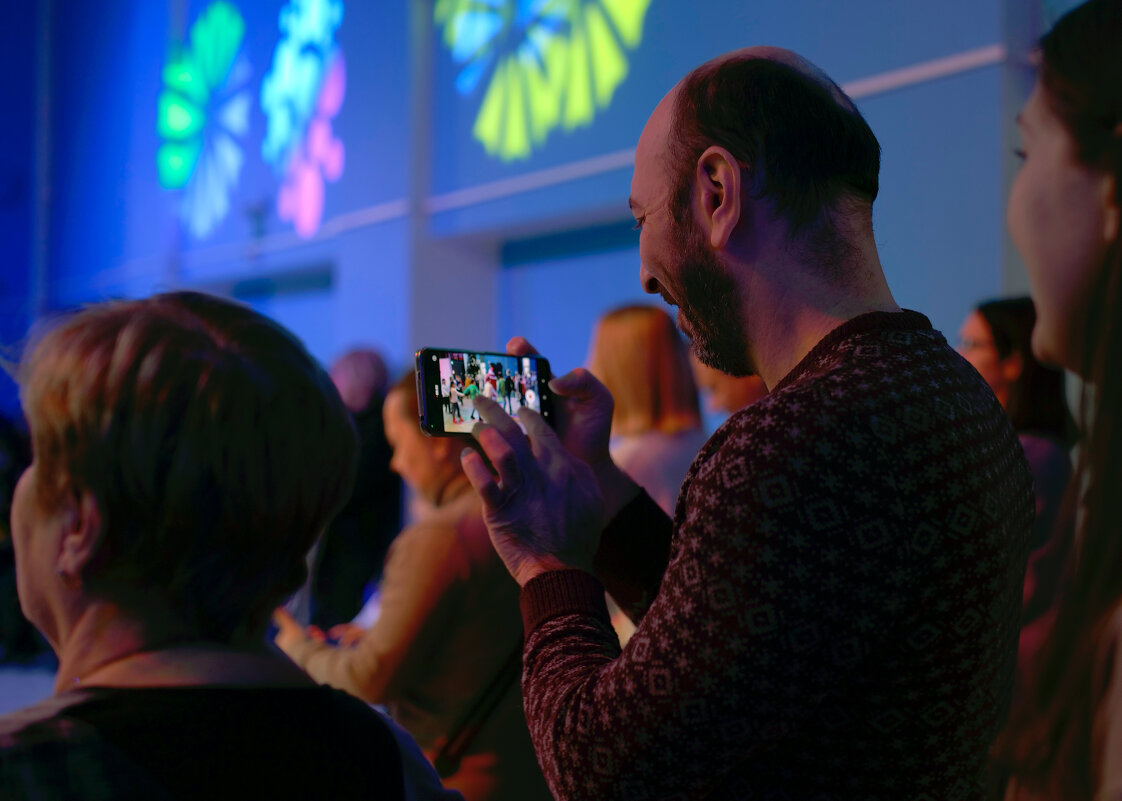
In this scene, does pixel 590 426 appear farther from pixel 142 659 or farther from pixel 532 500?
pixel 142 659

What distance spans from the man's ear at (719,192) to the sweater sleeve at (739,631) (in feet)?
0.84

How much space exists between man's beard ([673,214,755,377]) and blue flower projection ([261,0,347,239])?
497 cm

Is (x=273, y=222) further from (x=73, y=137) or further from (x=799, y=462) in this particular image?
(x=799, y=462)

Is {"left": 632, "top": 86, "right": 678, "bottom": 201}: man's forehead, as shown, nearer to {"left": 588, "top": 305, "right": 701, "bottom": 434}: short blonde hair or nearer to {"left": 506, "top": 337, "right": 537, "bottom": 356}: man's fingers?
{"left": 506, "top": 337, "right": 537, "bottom": 356}: man's fingers

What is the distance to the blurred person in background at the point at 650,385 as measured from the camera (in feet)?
8.58

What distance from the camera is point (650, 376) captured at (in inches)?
104

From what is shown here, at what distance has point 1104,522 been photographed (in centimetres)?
65

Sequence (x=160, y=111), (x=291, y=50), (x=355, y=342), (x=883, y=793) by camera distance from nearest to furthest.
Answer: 1. (x=883, y=793)
2. (x=355, y=342)
3. (x=291, y=50)
4. (x=160, y=111)

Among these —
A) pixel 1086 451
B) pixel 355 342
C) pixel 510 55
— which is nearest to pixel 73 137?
pixel 355 342

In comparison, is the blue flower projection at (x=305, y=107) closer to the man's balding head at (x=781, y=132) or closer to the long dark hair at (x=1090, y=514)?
the man's balding head at (x=781, y=132)

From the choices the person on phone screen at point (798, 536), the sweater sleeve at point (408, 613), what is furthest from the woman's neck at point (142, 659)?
the sweater sleeve at point (408, 613)

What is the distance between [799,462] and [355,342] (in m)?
4.89

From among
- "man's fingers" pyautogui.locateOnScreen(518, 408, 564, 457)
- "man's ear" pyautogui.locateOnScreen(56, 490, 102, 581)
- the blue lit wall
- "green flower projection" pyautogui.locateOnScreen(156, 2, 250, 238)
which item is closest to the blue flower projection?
the blue lit wall

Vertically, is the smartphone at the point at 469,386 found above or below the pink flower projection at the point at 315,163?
below
